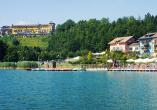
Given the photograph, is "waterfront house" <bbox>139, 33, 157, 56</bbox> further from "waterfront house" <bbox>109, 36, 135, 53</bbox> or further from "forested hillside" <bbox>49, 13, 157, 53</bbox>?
"forested hillside" <bbox>49, 13, 157, 53</bbox>

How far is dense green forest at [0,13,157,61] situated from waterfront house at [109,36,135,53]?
5.73 m

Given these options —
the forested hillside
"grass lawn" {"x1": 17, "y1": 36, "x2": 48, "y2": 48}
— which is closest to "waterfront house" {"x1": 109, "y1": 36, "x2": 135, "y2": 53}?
the forested hillside

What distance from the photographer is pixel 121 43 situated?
134 m

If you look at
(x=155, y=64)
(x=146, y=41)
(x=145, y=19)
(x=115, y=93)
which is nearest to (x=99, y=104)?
(x=115, y=93)

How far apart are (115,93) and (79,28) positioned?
4727 inches

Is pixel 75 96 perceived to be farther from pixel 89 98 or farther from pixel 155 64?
pixel 155 64

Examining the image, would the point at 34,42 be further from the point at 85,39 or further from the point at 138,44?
the point at 138,44

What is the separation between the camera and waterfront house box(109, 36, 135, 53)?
436 ft

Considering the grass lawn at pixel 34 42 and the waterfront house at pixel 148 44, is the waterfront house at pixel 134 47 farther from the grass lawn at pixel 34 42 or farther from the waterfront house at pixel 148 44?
the grass lawn at pixel 34 42

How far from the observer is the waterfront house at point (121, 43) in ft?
436

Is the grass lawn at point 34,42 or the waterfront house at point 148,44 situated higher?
the grass lawn at point 34,42

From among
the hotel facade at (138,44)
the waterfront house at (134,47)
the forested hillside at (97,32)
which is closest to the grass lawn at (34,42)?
the forested hillside at (97,32)

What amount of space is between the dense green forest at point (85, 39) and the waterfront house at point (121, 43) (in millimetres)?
5729

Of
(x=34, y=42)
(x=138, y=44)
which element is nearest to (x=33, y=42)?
(x=34, y=42)
